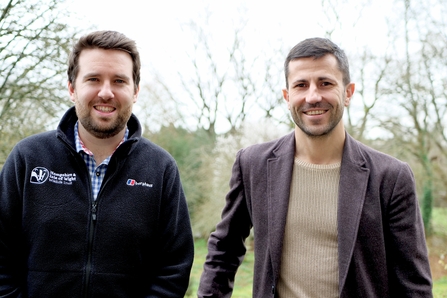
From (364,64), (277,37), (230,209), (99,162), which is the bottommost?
(230,209)

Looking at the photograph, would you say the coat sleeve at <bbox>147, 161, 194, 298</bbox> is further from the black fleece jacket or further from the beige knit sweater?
the beige knit sweater

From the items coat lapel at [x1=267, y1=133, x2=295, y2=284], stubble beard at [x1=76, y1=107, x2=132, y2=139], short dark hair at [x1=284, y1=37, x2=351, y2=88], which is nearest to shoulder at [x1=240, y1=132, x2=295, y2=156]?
coat lapel at [x1=267, y1=133, x2=295, y2=284]

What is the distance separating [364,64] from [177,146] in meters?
10.4

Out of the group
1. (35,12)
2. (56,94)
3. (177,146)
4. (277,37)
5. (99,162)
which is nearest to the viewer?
(99,162)

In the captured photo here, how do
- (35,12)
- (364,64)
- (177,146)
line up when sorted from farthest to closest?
(177,146)
(364,64)
(35,12)

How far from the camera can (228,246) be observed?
3002 millimetres

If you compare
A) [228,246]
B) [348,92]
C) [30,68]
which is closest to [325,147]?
[348,92]

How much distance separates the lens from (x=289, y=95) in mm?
2896

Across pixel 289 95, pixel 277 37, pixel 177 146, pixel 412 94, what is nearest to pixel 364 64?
pixel 412 94

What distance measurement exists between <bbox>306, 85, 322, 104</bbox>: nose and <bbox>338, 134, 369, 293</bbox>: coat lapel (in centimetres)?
35

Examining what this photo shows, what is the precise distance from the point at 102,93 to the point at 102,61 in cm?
19

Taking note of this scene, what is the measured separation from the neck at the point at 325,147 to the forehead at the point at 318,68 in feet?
1.10

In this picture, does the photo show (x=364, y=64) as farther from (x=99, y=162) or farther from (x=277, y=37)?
(x=99, y=162)

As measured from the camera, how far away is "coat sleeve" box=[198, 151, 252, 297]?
2.93 metres
